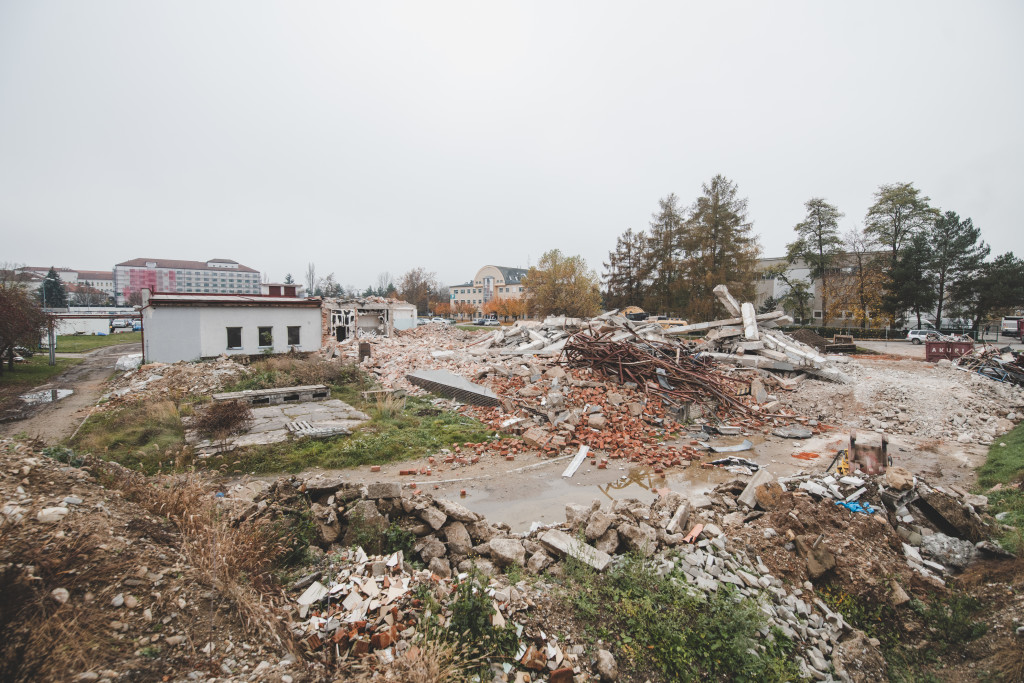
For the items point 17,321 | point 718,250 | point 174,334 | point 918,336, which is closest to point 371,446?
point 174,334

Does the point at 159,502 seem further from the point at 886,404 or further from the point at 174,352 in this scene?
the point at 174,352

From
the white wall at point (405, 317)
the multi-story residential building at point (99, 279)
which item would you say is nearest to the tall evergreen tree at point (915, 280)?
the white wall at point (405, 317)

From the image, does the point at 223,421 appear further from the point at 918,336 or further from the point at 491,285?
the point at 491,285

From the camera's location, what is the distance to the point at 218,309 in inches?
729

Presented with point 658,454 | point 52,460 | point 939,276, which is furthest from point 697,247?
point 52,460

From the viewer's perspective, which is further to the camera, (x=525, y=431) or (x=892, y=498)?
(x=525, y=431)

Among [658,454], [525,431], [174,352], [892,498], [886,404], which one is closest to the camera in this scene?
[892,498]

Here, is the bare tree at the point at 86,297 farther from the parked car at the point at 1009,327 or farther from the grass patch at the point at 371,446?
the parked car at the point at 1009,327

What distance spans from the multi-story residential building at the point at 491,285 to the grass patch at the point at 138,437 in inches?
2746

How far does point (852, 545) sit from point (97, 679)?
6217 millimetres

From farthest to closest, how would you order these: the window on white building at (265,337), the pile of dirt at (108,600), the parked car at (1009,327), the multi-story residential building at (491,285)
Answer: the multi-story residential building at (491,285) < the parked car at (1009,327) < the window on white building at (265,337) < the pile of dirt at (108,600)

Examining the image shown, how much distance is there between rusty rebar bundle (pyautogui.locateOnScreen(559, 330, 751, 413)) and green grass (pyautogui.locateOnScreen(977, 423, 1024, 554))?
14.7ft

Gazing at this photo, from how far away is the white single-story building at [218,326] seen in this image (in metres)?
17.7

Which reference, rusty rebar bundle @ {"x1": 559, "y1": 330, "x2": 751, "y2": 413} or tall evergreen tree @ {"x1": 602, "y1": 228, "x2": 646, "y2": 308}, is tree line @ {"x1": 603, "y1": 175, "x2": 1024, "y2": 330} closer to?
tall evergreen tree @ {"x1": 602, "y1": 228, "x2": 646, "y2": 308}
